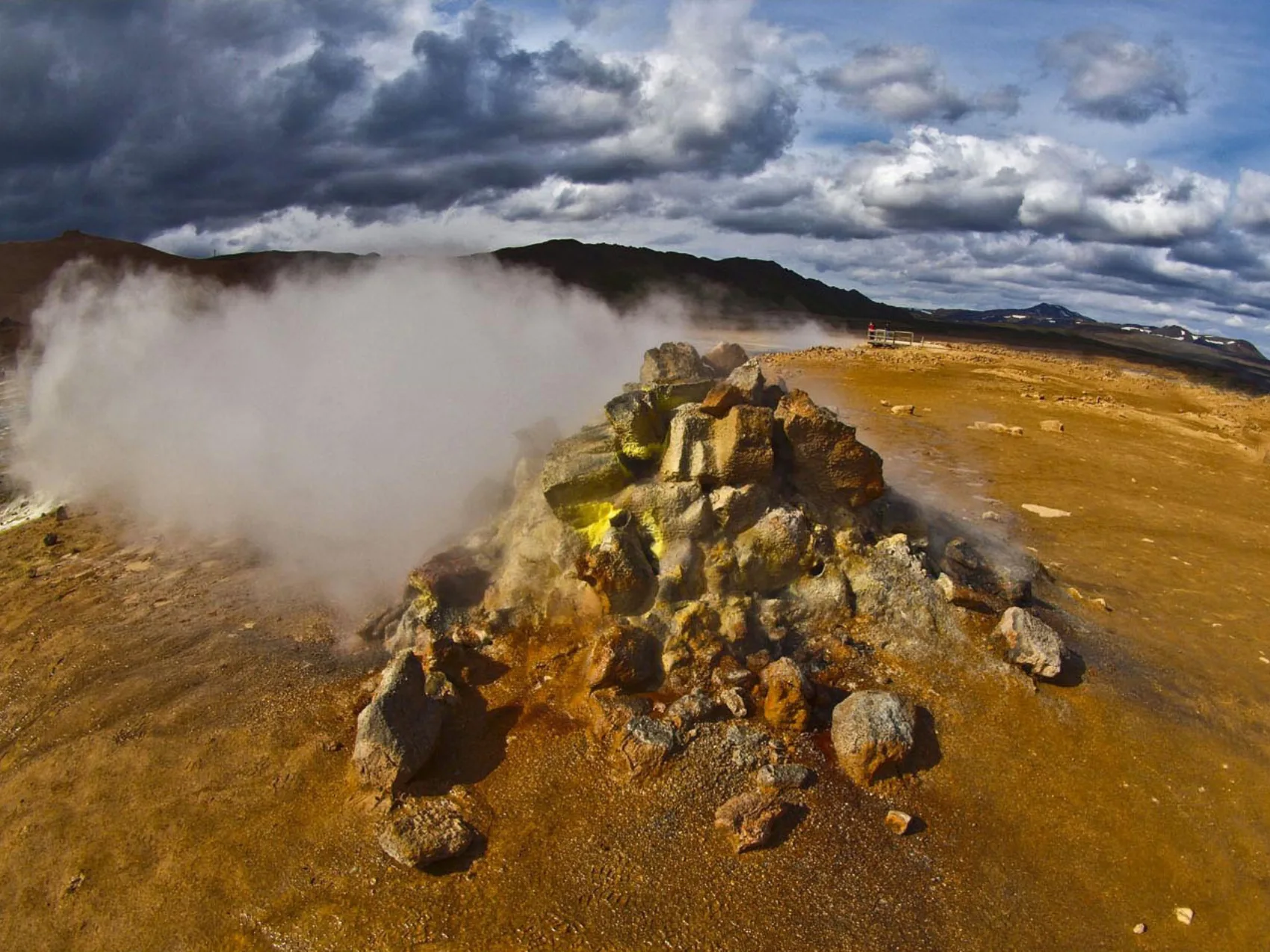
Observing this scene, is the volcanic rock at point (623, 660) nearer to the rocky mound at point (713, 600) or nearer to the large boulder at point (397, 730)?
the rocky mound at point (713, 600)

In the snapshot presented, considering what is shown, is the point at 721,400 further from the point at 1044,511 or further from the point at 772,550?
the point at 1044,511

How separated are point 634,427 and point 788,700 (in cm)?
203

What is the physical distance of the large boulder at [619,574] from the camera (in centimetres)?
477

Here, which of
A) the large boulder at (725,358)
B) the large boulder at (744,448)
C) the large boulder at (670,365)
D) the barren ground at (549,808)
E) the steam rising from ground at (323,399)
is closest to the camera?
the barren ground at (549,808)

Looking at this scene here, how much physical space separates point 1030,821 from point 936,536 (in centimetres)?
249

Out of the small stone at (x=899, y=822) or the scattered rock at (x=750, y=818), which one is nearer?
the scattered rock at (x=750, y=818)

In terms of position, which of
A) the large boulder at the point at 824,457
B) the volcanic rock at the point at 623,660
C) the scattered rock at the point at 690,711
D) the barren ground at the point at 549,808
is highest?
the large boulder at the point at 824,457

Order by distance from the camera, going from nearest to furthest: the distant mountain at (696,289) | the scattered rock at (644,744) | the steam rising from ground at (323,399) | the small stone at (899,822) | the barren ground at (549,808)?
the barren ground at (549,808), the small stone at (899,822), the scattered rock at (644,744), the steam rising from ground at (323,399), the distant mountain at (696,289)

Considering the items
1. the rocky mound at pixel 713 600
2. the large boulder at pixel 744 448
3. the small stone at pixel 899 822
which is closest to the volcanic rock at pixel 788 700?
the rocky mound at pixel 713 600

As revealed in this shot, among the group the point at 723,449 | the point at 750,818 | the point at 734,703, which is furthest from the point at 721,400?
the point at 750,818

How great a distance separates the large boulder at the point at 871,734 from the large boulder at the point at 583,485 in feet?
6.31

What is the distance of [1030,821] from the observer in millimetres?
3869

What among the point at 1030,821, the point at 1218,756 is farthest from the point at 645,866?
the point at 1218,756

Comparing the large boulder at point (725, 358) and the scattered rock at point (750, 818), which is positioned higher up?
the large boulder at point (725, 358)
